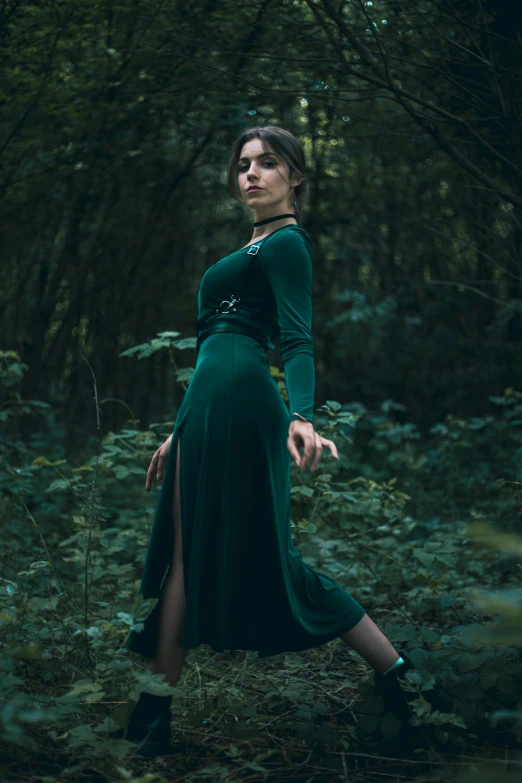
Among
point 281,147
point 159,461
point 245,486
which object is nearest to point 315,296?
point 281,147

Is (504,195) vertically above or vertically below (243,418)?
above

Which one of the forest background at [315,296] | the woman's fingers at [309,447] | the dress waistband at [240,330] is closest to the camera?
the woman's fingers at [309,447]

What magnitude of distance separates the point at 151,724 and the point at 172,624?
0.88ft

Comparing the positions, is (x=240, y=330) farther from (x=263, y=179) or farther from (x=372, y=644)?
(x=372, y=644)

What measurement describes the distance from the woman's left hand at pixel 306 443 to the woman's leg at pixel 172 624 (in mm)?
479

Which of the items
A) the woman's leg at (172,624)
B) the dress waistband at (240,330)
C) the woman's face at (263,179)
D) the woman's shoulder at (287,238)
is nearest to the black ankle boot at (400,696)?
the woman's leg at (172,624)

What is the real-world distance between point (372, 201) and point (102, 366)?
320 centimetres

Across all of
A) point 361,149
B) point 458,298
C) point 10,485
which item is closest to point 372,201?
point 361,149

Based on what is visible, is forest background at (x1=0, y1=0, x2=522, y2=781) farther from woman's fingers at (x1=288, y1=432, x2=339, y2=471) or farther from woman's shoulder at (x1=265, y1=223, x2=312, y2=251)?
woman's shoulder at (x1=265, y1=223, x2=312, y2=251)

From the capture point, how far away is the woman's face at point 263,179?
2240 millimetres

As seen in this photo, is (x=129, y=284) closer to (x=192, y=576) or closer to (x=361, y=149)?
(x=361, y=149)

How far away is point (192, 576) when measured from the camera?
2.01m

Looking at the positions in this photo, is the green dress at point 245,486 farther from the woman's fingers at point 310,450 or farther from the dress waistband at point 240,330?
the woman's fingers at point 310,450

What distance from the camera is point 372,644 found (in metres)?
2.15
